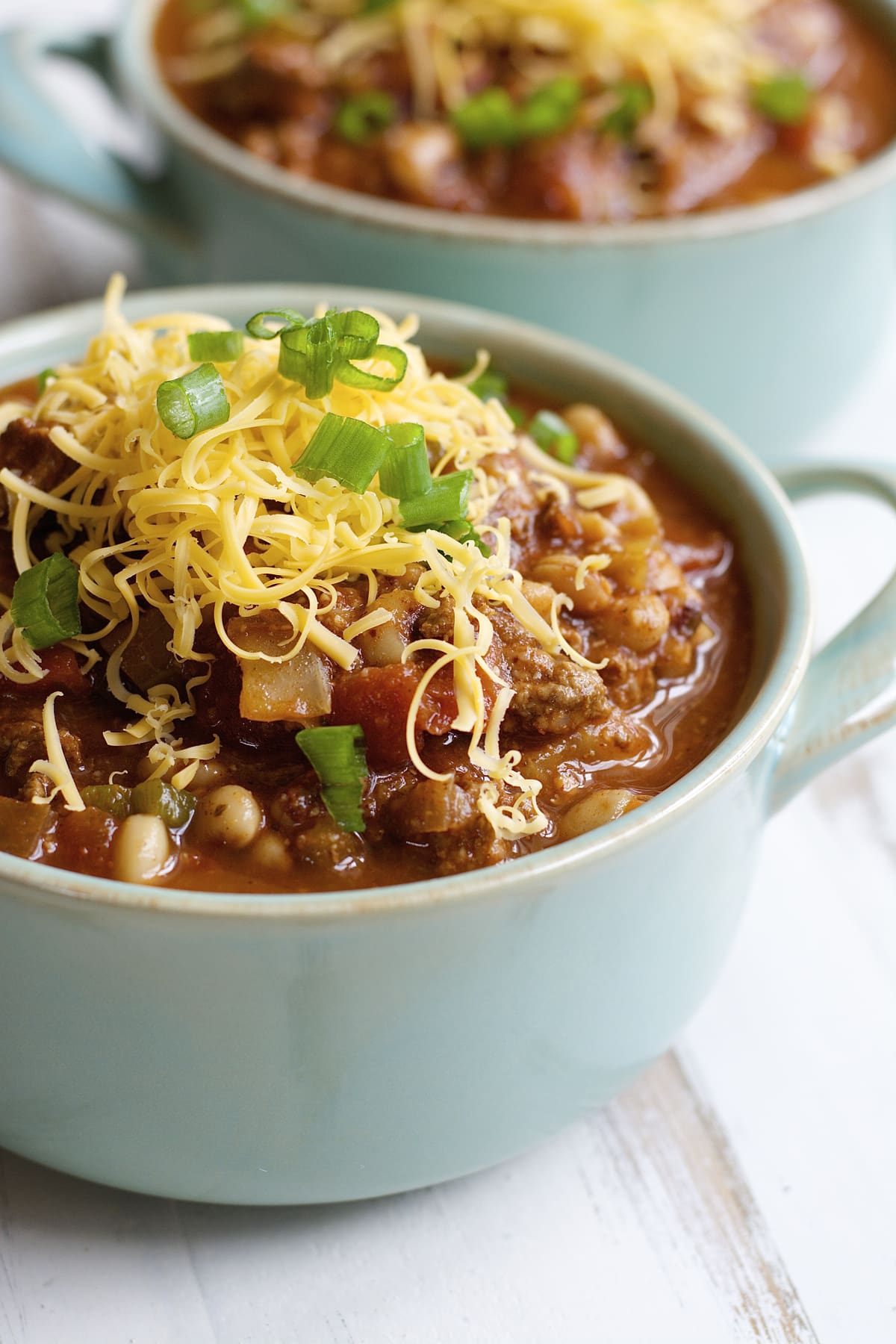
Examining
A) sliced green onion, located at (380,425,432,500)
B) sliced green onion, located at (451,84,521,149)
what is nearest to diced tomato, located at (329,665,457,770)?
sliced green onion, located at (380,425,432,500)

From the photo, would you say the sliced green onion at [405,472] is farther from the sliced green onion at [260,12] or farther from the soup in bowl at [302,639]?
the sliced green onion at [260,12]

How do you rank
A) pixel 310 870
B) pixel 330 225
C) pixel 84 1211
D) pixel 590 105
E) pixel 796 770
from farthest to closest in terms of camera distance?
pixel 590 105
pixel 330 225
pixel 796 770
pixel 84 1211
pixel 310 870

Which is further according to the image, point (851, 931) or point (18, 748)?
point (851, 931)

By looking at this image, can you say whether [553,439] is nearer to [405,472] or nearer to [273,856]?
[405,472]

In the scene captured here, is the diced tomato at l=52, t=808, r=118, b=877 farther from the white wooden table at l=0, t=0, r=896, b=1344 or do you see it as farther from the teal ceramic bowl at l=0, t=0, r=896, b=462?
the teal ceramic bowl at l=0, t=0, r=896, b=462

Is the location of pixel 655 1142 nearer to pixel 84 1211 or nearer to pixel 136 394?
pixel 84 1211

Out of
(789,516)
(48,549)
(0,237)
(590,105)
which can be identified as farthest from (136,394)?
(0,237)
